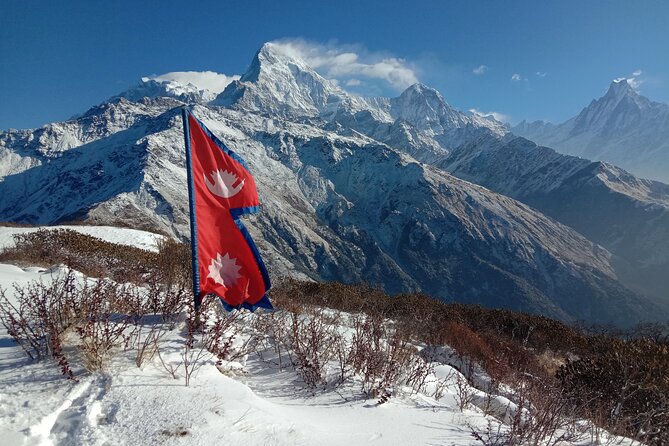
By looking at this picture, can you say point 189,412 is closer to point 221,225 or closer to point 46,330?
point 46,330

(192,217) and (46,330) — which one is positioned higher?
(192,217)

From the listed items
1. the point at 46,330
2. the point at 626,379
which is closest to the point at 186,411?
the point at 46,330

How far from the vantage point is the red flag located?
638cm

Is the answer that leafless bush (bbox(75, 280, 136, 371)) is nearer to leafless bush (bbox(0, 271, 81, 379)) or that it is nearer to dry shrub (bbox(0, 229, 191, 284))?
leafless bush (bbox(0, 271, 81, 379))

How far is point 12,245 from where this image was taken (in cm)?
1645

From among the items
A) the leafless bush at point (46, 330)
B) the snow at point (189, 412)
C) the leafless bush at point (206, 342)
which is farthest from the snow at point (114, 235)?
the snow at point (189, 412)

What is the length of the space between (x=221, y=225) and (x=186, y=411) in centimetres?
315

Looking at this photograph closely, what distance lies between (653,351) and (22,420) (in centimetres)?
1145

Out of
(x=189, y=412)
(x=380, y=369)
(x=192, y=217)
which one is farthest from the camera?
(x=192, y=217)

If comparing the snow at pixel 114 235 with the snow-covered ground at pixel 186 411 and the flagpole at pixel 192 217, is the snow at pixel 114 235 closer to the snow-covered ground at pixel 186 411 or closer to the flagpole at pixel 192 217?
the flagpole at pixel 192 217

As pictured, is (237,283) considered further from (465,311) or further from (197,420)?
(465,311)

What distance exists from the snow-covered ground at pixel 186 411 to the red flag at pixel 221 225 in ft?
4.04

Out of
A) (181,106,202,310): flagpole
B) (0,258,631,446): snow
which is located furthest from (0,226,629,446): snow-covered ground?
(181,106,202,310): flagpole

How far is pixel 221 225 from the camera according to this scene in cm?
661
